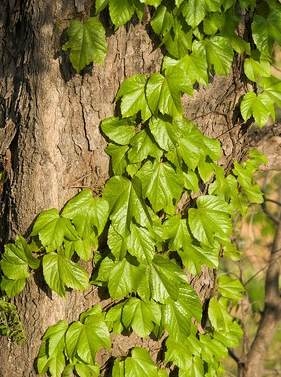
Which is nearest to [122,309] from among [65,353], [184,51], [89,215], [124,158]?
[65,353]

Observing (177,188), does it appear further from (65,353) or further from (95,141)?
(65,353)

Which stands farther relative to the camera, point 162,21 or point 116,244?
point 116,244

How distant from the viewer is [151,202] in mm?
1895

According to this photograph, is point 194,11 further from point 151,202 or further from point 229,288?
point 229,288

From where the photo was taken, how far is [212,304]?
235 cm

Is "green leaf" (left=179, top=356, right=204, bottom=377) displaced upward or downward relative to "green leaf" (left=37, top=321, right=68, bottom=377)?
downward

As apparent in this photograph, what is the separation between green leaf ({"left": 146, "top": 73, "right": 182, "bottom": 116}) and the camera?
1.83m

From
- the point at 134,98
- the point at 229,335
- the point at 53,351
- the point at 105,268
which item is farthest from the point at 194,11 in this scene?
the point at 229,335

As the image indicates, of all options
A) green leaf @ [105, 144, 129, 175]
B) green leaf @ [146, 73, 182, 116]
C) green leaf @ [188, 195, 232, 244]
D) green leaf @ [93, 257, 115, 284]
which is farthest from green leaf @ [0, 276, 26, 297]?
green leaf @ [146, 73, 182, 116]

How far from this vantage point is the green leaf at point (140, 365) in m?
2.11

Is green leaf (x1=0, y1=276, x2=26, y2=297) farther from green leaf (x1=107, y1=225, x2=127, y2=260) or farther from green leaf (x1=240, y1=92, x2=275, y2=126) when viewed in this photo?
green leaf (x1=240, y1=92, x2=275, y2=126)

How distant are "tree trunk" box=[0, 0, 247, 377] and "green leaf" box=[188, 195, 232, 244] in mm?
274

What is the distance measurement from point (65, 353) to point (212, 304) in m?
0.67

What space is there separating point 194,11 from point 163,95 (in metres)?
0.28
